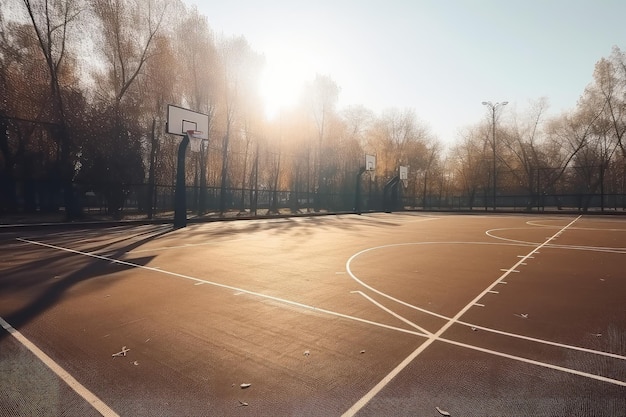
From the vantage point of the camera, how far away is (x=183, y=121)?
1884 centimetres

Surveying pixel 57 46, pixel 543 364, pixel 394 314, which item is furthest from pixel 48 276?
pixel 57 46

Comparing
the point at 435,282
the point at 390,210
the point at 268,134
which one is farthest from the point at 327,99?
the point at 435,282

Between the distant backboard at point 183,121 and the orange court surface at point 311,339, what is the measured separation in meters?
11.5

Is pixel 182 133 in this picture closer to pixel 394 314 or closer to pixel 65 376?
pixel 394 314

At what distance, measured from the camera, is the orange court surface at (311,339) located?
8.96 ft

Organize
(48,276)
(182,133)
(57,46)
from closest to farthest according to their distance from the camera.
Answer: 1. (48,276)
2. (182,133)
3. (57,46)

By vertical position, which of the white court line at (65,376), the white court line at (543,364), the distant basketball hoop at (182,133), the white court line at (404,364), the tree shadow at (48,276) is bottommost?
the tree shadow at (48,276)

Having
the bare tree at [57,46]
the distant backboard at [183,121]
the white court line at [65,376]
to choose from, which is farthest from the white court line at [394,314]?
the bare tree at [57,46]

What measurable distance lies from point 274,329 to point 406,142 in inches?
2135

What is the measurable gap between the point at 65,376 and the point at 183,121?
692 inches

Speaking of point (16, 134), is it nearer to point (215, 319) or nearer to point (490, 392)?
point (215, 319)

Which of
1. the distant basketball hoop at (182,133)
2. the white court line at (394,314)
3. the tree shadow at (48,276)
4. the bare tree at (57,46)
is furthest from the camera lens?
the bare tree at (57,46)

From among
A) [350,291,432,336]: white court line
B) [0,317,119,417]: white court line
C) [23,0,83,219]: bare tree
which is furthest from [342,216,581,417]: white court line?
[23,0,83,219]: bare tree

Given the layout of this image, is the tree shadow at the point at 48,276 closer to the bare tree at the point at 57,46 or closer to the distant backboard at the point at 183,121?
the distant backboard at the point at 183,121
